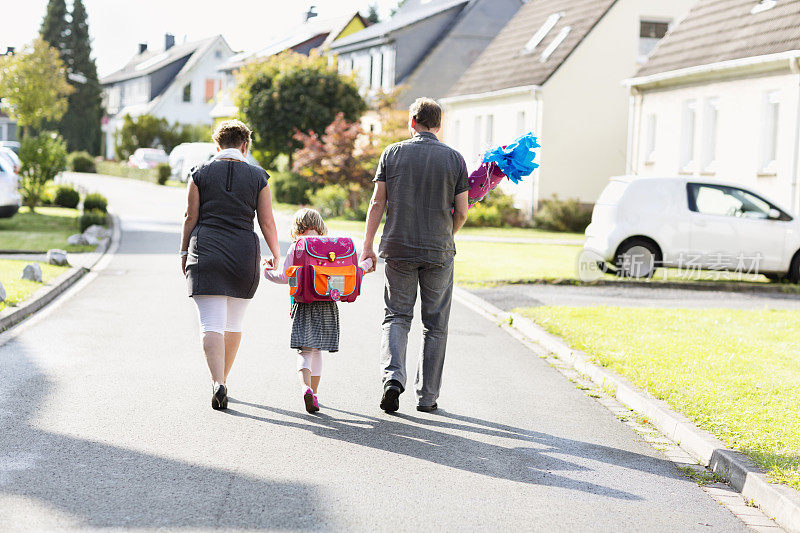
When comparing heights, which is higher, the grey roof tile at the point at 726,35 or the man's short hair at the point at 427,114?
the grey roof tile at the point at 726,35

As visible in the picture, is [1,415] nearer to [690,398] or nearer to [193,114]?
[690,398]

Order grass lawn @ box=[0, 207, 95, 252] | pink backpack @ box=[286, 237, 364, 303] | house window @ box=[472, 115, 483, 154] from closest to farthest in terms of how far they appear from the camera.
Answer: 1. pink backpack @ box=[286, 237, 364, 303]
2. grass lawn @ box=[0, 207, 95, 252]
3. house window @ box=[472, 115, 483, 154]

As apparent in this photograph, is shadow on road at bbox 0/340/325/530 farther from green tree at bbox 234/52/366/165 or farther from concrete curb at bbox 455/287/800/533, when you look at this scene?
green tree at bbox 234/52/366/165

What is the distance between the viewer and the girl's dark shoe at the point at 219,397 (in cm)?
709

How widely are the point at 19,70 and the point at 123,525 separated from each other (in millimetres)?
54772

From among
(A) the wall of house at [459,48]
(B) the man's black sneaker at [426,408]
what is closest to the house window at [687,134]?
(B) the man's black sneaker at [426,408]

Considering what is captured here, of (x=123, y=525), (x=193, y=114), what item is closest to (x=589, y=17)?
(x=123, y=525)

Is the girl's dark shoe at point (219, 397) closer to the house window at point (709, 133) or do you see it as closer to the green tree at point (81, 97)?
the house window at point (709, 133)

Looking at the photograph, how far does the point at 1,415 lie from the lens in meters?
6.73

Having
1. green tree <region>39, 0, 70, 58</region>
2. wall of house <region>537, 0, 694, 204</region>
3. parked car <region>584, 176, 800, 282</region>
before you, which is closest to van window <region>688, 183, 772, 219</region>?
parked car <region>584, 176, 800, 282</region>

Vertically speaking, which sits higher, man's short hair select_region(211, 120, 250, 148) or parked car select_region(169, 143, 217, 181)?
parked car select_region(169, 143, 217, 181)

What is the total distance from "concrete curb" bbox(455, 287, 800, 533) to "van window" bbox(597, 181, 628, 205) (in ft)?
22.5

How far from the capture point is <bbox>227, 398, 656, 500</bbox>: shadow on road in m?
5.81

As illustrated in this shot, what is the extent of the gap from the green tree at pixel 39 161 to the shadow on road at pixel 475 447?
71.1 feet
